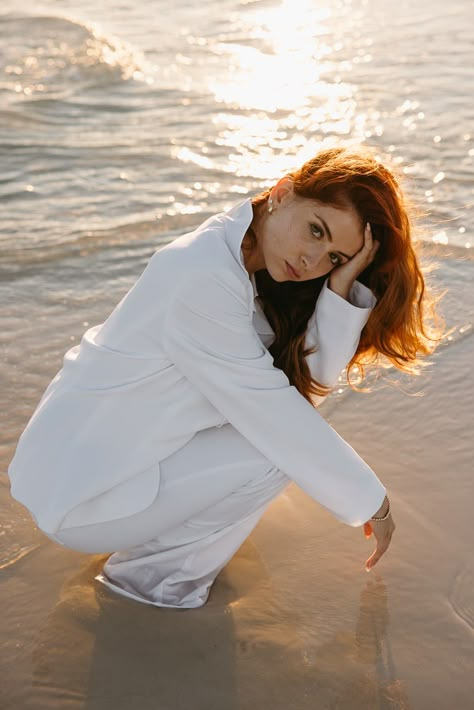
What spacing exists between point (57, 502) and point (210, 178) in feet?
14.0

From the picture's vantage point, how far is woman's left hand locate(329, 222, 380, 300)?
9.28 ft

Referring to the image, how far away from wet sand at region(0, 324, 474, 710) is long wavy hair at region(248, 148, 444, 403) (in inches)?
21.9

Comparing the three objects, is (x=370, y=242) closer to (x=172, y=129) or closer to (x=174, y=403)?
(x=174, y=403)

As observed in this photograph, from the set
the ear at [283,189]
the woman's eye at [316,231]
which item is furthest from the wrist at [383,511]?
the ear at [283,189]

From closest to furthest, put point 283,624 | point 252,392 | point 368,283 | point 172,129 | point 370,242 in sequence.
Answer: point 252,392 < point 370,242 < point 283,624 < point 368,283 < point 172,129

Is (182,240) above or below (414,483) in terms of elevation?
above

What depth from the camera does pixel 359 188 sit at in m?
2.69

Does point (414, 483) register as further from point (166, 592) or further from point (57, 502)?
point (57, 502)

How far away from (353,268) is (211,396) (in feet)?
1.93

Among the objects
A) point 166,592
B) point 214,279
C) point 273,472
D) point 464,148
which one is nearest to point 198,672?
point 166,592

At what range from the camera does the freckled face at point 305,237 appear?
8.99 feet

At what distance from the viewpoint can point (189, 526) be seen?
294 cm

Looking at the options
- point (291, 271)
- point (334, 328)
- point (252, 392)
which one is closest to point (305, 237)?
point (291, 271)

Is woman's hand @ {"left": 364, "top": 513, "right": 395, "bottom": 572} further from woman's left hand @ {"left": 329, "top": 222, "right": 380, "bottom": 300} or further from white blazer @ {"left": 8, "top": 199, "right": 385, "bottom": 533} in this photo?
woman's left hand @ {"left": 329, "top": 222, "right": 380, "bottom": 300}
